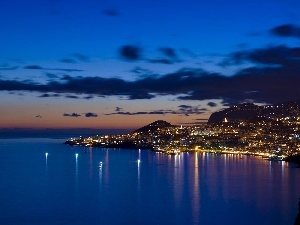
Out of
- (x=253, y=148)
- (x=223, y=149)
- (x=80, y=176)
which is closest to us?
(x=80, y=176)

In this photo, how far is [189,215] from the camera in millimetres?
23281

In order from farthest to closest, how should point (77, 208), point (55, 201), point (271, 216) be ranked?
point (55, 201)
point (77, 208)
point (271, 216)

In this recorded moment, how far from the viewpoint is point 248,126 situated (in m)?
95.6

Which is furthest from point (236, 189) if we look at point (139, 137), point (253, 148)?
point (139, 137)

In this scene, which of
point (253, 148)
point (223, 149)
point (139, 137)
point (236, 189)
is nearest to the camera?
point (236, 189)

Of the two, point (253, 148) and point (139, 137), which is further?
point (139, 137)

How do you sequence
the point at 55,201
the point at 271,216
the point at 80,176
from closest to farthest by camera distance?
1. the point at 271,216
2. the point at 55,201
3. the point at 80,176

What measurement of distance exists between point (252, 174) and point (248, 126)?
185 ft

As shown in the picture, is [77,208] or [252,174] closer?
[77,208]

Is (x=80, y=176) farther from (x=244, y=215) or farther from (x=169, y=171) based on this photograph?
(x=244, y=215)

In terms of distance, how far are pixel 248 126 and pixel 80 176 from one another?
202ft

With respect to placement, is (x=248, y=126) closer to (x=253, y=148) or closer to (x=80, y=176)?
(x=253, y=148)

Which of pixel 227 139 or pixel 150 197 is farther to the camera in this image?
pixel 227 139

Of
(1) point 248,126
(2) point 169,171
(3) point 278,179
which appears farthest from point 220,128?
(3) point 278,179
